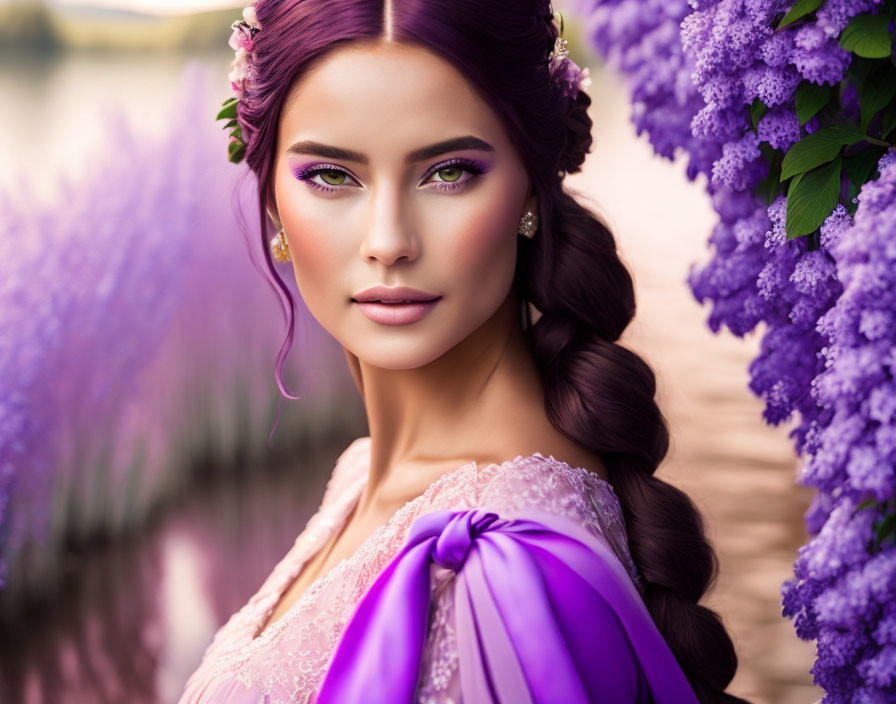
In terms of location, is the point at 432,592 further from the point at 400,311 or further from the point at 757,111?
the point at 757,111

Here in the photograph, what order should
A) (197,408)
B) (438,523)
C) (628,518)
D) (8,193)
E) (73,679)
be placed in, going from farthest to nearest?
(197,408) < (73,679) < (8,193) < (628,518) < (438,523)

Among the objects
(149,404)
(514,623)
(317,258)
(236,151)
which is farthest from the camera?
(149,404)

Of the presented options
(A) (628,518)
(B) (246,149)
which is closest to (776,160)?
(A) (628,518)

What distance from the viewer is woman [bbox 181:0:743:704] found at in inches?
47.0

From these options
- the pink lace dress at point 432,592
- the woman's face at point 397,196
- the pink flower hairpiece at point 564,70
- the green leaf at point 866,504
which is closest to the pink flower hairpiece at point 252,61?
the pink flower hairpiece at point 564,70

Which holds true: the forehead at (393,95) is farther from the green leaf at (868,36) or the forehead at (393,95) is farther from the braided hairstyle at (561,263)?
the green leaf at (868,36)

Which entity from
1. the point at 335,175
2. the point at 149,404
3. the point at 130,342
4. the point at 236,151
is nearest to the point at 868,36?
the point at 335,175

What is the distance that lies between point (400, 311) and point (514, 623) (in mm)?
428

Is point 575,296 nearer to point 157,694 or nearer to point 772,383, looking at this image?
point 772,383

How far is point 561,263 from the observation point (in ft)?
4.99

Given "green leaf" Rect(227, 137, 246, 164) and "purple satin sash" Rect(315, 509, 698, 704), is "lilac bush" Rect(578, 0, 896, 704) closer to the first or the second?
"purple satin sash" Rect(315, 509, 698, 704)

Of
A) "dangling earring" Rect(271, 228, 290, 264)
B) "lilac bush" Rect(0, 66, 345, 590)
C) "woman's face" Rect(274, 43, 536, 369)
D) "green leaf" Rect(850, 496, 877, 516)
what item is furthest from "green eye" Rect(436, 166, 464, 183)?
"lilac bush" Rect(0, 66, 345, 590)

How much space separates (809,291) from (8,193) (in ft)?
6.59

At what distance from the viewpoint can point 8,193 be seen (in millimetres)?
2516
